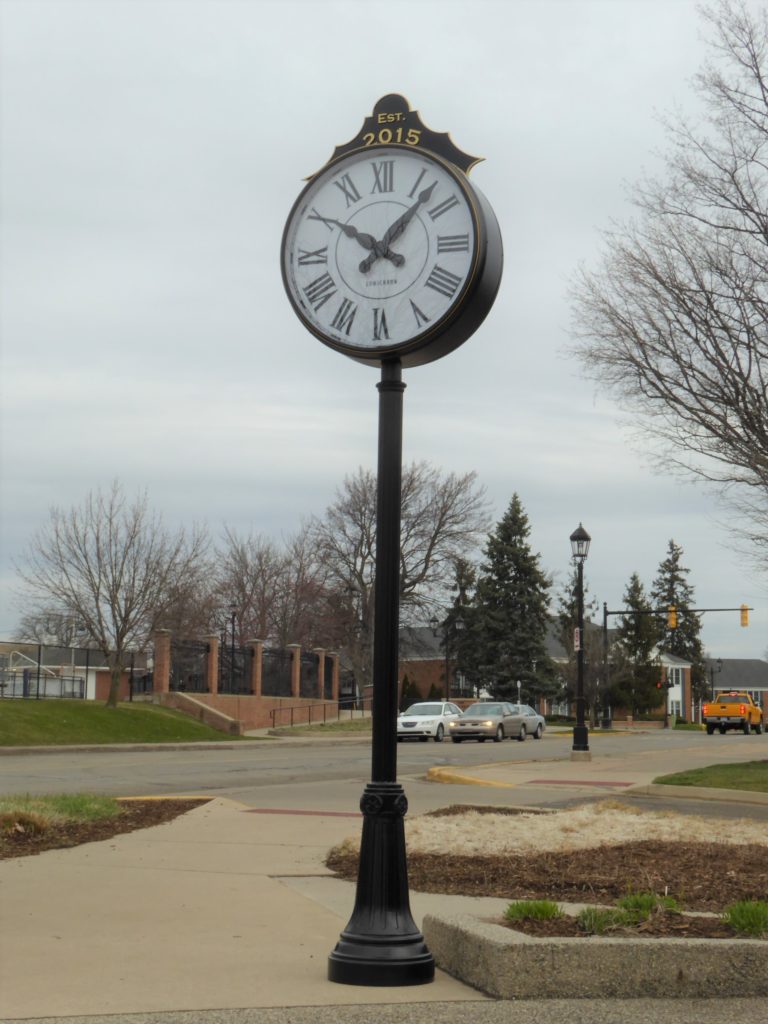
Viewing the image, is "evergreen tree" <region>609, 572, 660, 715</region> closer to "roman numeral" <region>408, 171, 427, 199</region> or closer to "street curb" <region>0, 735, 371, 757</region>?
"street curb" <region>0, 735, 371, 757</region>

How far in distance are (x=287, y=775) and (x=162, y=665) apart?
2116cm

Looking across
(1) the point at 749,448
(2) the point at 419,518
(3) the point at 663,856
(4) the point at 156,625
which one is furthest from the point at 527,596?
(3) the point at 663,856

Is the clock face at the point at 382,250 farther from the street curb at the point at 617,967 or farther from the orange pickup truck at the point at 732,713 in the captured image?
the orange pickup truck at the point at 732,713

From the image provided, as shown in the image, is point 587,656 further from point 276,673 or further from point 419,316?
point 419,316

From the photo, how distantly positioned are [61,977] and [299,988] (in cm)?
107

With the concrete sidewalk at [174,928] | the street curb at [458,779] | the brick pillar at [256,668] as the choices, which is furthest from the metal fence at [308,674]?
the concrete sidewalk at [174,928]

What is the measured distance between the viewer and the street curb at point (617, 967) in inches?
187

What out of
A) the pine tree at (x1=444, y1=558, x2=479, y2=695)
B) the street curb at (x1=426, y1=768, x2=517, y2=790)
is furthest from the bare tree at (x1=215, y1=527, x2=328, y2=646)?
the street curb at (x1=426, y1=768, x2=517, y2=790)

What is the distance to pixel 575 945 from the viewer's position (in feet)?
15.8

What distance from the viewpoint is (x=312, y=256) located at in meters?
6.17

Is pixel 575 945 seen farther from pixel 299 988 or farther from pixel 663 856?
pixel 663 856

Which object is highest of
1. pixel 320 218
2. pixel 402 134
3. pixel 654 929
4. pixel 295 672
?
pixel 402 134

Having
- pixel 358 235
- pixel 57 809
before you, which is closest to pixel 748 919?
pixel 358 235

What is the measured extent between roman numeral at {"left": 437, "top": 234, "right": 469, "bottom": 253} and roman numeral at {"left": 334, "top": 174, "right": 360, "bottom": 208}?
0.54 m
